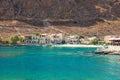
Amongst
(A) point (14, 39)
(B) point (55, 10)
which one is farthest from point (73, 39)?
(B) point (55, 10)

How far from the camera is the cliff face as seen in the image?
183000mm

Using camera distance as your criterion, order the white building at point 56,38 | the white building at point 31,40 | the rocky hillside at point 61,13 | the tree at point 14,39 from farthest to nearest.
Result: the rocky hillside at point 61,13
the white building at point 56,38
the white building at point 31,40
the tree at point 14,39

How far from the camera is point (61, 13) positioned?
18600 centimetres

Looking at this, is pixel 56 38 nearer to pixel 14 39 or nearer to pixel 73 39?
pixel 73 39

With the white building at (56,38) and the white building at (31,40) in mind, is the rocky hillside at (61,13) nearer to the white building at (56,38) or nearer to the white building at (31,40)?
the white building at (56,38)

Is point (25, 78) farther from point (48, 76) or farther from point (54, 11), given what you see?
point (54, 11)

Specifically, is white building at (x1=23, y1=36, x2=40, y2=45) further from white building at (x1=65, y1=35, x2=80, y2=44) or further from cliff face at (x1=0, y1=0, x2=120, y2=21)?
cliff face at (x1=0, y1=0, x2=120, y2=21)

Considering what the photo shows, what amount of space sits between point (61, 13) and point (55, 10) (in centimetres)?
347

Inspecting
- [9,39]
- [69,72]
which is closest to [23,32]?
[9,39]

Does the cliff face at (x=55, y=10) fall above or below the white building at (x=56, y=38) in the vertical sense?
above

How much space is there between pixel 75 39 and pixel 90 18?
35044 millimetres

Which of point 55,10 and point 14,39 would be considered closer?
point 14,39

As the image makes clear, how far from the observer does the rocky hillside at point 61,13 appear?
584 ft

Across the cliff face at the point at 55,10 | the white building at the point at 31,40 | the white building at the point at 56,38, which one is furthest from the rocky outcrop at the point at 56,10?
the white building at the point at 31,40
